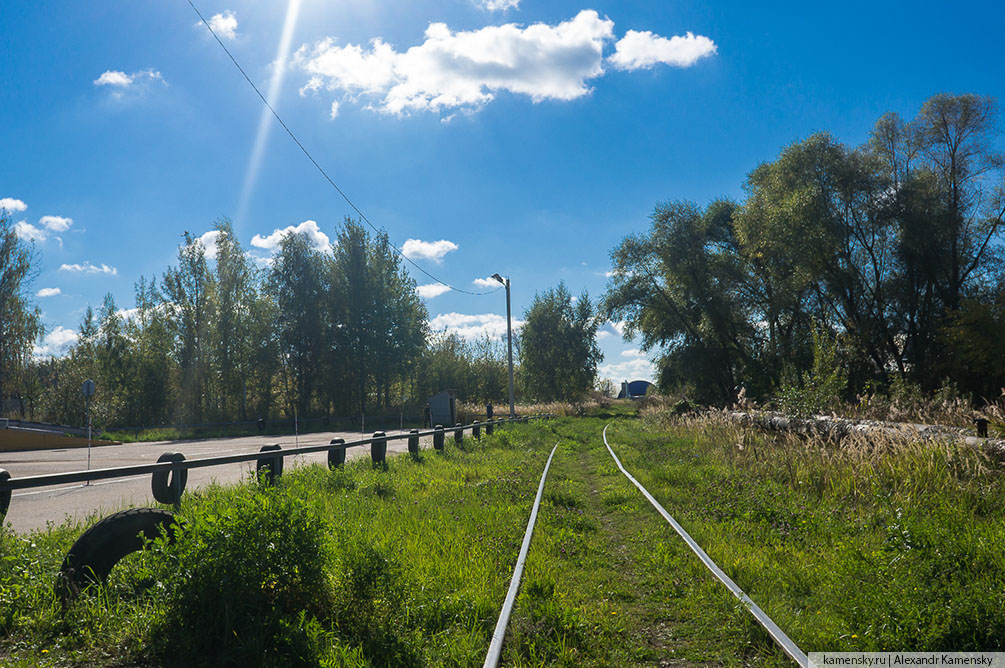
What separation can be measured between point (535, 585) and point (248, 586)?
7.15ft

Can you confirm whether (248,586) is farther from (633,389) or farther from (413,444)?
(633,389)

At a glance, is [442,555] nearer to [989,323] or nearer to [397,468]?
[397,468]

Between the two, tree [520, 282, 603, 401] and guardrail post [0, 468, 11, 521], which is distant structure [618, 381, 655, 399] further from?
guardrail post [0, 468, 11, 521]

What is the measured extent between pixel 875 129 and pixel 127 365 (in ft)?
184

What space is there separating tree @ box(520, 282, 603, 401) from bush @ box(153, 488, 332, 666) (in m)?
58.5

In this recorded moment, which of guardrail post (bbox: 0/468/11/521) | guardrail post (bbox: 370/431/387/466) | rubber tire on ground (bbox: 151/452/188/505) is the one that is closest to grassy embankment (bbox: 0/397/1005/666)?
guardrail post (bbox: 0/468/11/521)

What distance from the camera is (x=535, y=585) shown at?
16.0 ft

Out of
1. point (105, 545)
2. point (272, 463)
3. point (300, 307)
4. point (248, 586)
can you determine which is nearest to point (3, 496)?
point (105, 545)

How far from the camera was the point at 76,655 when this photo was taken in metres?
3.38

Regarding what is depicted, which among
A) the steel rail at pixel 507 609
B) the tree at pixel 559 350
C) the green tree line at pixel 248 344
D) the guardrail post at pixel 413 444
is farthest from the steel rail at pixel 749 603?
the tree at pixel 559 350

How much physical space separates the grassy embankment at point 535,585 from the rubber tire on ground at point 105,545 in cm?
17

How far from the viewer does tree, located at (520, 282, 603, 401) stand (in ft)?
207

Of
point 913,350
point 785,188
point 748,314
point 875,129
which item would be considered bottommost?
point 913,350

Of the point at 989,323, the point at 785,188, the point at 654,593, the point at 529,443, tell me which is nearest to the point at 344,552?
the point at 654,593
